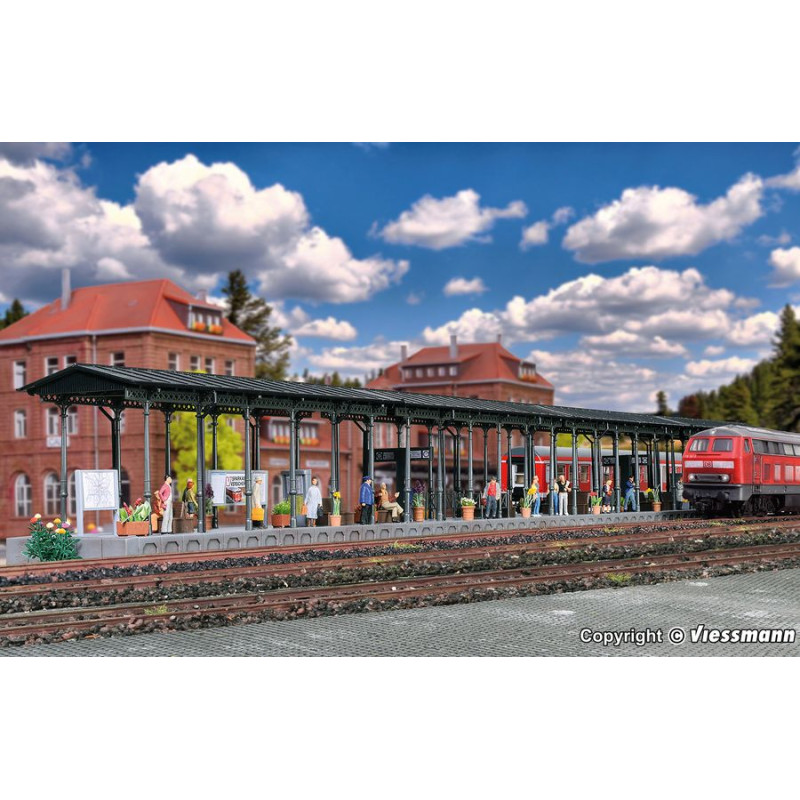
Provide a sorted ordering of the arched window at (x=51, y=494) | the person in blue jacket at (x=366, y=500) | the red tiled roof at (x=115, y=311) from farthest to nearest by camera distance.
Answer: the red tiled roof at (x=115, y=311) < the arched window at (x=51, y=494) < the person in blue jacket at (x=366, y=500)

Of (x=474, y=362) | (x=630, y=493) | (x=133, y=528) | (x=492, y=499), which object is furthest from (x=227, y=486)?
(x=474, y=362)

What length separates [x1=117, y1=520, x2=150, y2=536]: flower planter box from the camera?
2291 centimetres

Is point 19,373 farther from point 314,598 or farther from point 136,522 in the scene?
point 314,598

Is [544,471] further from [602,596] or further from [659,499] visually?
[602,596]

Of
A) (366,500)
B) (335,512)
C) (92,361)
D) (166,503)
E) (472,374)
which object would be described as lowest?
(335,512)

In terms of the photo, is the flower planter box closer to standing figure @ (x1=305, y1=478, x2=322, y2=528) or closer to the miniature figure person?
the miniature figure person

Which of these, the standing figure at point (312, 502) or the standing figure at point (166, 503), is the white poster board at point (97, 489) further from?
the standing figure at point (312, 502)

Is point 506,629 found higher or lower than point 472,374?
lower

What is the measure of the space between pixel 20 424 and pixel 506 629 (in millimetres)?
48453

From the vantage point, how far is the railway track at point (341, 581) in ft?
45.4

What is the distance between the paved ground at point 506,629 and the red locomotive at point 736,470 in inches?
657

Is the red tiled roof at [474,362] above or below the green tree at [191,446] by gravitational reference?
above

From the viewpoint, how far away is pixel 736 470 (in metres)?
32.8

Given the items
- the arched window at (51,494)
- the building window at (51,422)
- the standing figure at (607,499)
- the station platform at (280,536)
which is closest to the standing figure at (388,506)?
the station platform at (280,536)
